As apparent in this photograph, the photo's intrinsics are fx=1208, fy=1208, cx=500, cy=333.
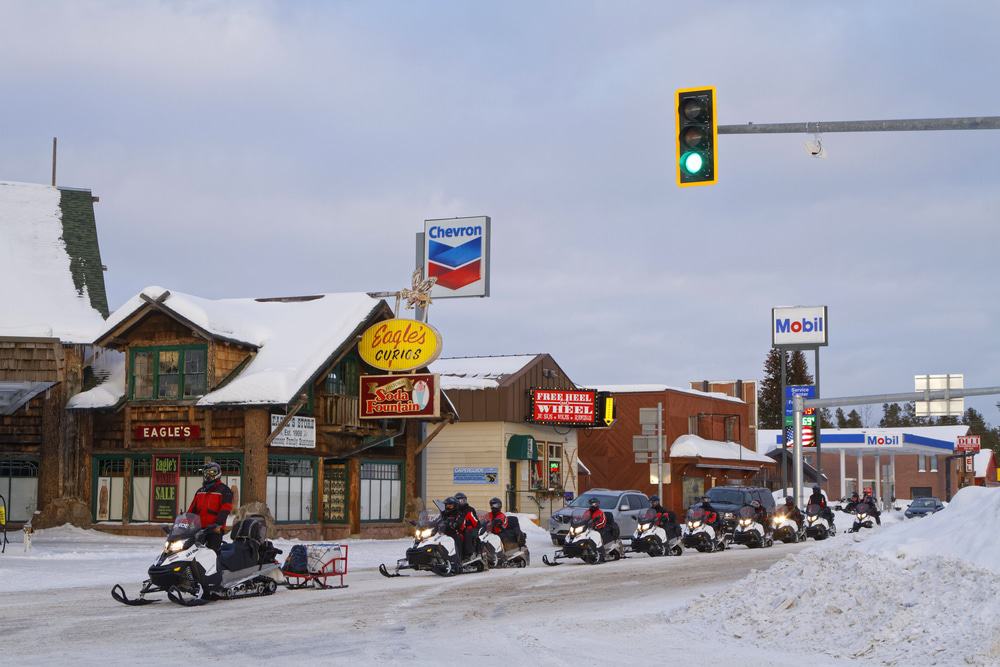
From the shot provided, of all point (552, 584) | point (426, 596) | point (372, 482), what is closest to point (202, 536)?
point (426, 596)

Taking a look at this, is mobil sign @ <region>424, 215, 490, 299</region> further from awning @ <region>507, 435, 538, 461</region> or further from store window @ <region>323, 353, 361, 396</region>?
awning @ <region>507, 435, 538, 461</region>

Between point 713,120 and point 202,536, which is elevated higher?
point 713,120

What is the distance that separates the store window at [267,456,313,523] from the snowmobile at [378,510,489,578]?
12.7 metres

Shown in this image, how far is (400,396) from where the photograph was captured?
36.1 meters

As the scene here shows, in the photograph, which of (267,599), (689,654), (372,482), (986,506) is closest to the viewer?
(689,654)

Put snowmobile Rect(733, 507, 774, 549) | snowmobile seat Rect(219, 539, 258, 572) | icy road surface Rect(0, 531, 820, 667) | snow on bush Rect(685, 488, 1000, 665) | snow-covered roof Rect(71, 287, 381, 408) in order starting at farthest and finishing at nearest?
snowmobile Rect(733, 507, 774, 549), snow-covered roof Rect(71, 287, 381, 408), snowmobile seat Rect(219, 539, 258, 572), icy road surface Rect(0, 531, 820, 667), snow on bush Rect(685, 488, 1000, 665)

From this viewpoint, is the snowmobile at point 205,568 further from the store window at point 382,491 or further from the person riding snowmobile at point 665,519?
the store window at point 382,491

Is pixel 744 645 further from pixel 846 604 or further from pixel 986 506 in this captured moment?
pixel 986 506

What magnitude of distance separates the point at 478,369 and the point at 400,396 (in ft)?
52.8

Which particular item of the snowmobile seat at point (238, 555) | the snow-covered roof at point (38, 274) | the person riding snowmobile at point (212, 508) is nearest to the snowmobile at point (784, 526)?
the snow-covered roof at point (38, 274)

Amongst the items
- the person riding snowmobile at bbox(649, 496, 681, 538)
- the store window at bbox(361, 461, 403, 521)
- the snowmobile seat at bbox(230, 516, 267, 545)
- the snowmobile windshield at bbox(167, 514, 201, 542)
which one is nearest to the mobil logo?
the store window at bbox(361, 461, 403, 521)

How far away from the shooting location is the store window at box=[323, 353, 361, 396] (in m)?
37.1

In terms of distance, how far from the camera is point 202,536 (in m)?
16.8

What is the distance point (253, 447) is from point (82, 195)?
43.5 feet
